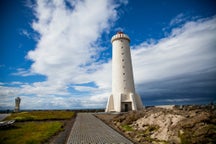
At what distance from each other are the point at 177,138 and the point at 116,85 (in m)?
27.5

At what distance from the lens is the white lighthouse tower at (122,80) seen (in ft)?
113

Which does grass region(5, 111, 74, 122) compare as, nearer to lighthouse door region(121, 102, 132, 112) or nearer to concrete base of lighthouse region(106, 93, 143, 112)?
concrete base of lighthouse region(106, 93, 143, 112)

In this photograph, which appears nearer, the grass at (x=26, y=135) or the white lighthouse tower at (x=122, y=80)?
the grass at (x=26, y=135)

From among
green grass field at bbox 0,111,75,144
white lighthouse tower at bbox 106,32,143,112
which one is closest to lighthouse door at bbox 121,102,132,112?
white lighthouse tower at bbox 106,32,143,112

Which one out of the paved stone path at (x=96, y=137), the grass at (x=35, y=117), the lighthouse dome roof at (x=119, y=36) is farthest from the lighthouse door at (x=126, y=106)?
the paved stone path at (x=96, y=137)

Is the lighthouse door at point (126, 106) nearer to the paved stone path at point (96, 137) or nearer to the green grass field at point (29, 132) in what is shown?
the green grass field at point (29, 132)

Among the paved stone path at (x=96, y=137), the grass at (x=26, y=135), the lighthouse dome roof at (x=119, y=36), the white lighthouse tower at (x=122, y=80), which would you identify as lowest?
the paved stone path at (x=96, y=137)

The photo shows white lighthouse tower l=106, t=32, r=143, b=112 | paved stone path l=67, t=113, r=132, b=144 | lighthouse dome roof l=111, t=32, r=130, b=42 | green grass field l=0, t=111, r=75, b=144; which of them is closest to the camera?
paved stone path l=67, t=113, r=132, b=144

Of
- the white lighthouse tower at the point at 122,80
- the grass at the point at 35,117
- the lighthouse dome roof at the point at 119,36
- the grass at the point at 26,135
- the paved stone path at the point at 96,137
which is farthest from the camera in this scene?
the lighthouse dome roof at the point at 119,36

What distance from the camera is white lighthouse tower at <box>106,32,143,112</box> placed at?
34.6 meters

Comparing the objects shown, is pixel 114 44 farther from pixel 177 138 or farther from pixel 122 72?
pixel 177 138

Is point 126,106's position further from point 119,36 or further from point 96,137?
point 96,137

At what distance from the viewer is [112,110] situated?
115 feet

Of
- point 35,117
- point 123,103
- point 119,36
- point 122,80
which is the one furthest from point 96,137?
point 119,36
